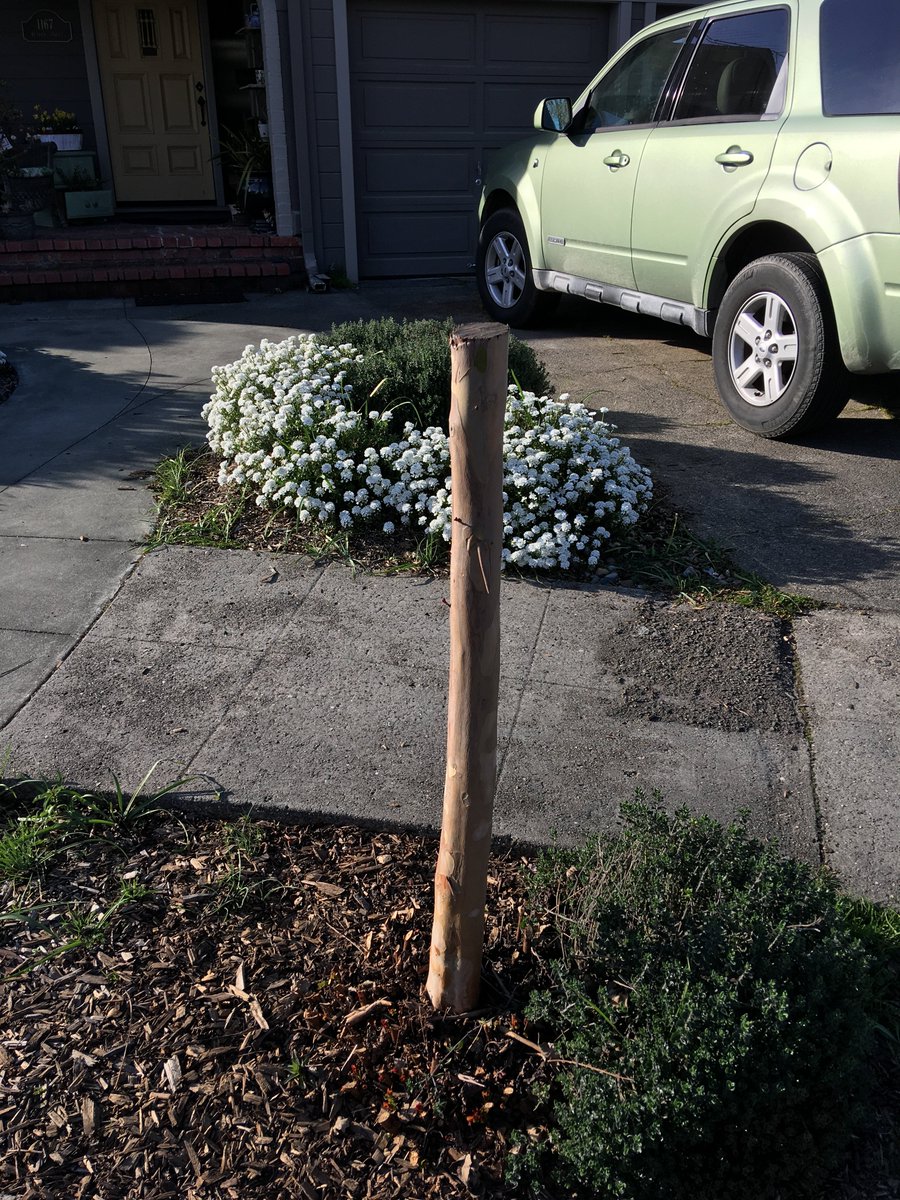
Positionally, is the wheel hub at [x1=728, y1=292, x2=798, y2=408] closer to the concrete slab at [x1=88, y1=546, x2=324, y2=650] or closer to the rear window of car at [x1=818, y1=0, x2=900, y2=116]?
the rear window of car at [x1=818, y1=0, x2=900, y2=116]

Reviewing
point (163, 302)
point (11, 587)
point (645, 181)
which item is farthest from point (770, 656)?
point (163, 302)

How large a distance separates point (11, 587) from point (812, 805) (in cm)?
309

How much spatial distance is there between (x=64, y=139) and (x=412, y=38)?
386 cm

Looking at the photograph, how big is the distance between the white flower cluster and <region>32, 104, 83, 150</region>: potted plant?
7.62m

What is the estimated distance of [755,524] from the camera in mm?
4773

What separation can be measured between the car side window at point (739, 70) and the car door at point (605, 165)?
256 millimetres

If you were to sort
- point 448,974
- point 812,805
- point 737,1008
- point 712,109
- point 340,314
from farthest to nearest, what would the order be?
point 340,314, point 712,109, point 812,805, point 448,974, point 737,1008

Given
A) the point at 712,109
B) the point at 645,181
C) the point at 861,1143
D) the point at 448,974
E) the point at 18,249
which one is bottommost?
the point at 861,1143

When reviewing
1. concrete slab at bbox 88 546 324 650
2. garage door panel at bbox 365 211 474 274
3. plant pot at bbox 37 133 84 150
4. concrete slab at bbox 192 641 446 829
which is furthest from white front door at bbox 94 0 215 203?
concrete slab at bbox 192 641 446 829

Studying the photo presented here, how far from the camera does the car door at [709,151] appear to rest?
18.4 ft

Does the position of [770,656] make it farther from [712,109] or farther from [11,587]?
[712,109]

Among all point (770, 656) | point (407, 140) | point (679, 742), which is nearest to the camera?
point (679, 742)

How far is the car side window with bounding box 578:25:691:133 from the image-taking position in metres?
6.62

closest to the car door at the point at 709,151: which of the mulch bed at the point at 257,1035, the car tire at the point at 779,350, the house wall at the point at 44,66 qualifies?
the car tire at the point at 779,350
